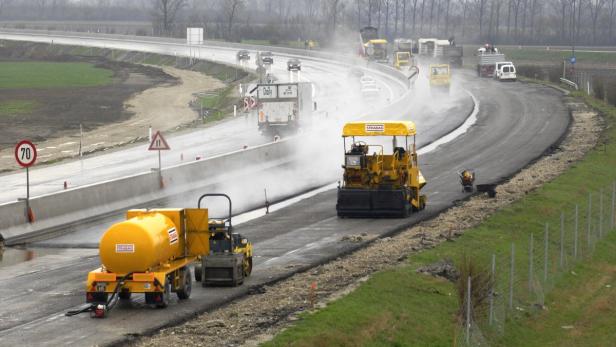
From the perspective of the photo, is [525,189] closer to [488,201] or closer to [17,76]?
[488,201]

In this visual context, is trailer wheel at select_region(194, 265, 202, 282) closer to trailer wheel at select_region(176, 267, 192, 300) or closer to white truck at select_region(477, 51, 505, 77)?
trailer wheel at select_region(176, 267, 192, 300)

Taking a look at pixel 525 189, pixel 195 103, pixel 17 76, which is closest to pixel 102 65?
pixel 17 76

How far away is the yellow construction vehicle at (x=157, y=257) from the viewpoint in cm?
1923

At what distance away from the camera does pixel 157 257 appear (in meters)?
19.6

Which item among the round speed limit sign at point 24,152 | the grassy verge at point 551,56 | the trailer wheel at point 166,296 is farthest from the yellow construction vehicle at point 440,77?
the trailer wheel at point 166,296

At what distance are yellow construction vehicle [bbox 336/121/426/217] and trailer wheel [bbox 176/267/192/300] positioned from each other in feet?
38.5

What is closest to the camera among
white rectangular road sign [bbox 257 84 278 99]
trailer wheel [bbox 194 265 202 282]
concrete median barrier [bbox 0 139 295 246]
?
trailer wheel [bbox 194 265 202 282]

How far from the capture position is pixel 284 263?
82.1 feet

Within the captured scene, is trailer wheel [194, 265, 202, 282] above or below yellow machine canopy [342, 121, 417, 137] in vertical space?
below

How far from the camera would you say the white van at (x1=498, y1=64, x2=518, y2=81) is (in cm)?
9650

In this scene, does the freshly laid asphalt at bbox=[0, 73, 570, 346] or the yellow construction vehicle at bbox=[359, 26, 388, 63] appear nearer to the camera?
the freshly laid asphalt at bbox=[0, 73, 570, 346]

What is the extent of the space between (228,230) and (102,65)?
4308 inches

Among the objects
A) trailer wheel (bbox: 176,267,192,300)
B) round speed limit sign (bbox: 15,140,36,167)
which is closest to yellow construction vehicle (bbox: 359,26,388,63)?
round speed limit sign (bbox: 15,140,36,167)

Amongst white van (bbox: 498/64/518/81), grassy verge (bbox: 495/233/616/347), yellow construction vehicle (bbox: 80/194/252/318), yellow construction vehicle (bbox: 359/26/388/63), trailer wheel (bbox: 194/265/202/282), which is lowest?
grassy verge (bbox: 495/233/616/347)
